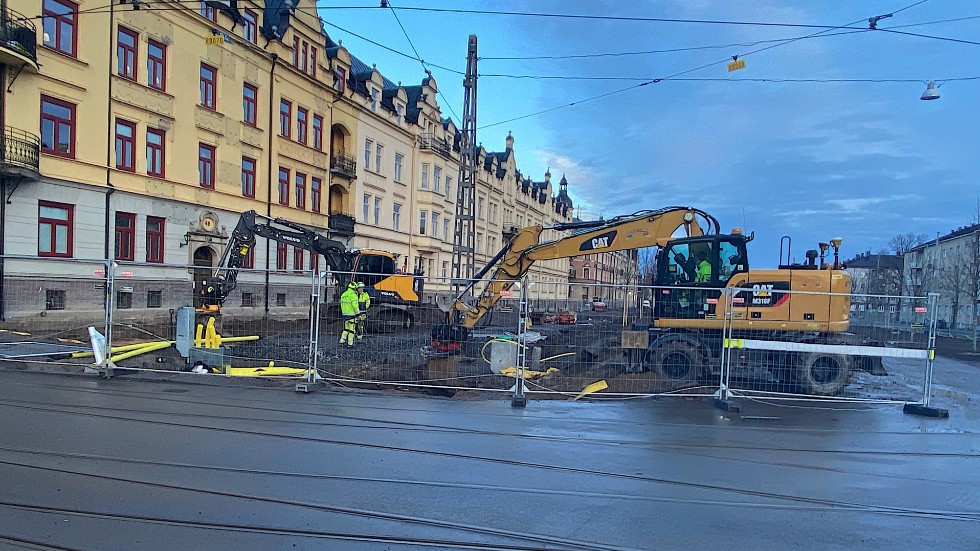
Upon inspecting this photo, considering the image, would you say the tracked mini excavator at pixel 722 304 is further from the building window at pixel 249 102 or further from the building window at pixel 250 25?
the building window at pixel 250 25

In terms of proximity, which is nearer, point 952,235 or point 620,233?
point 620,233

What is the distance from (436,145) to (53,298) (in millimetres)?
36382

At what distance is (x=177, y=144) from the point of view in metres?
24.9

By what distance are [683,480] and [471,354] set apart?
→ 30.7 ft

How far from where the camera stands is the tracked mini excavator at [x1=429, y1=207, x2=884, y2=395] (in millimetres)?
10875

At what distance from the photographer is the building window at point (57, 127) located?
19.6m

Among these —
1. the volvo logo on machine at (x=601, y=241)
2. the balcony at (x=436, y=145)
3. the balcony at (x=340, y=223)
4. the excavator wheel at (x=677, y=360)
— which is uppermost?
the balcony at (x=436, y=145)

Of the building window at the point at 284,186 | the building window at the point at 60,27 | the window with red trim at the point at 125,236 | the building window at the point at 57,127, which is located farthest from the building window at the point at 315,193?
the building window at the point at 60,27

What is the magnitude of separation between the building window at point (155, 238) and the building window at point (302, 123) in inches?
421

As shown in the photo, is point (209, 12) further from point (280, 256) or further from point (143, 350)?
point (143, 350)

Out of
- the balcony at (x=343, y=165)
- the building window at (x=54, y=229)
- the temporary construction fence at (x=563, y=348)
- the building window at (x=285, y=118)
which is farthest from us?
the balcony at (x=343, y=165)

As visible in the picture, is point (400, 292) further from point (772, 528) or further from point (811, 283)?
point (772, 528)

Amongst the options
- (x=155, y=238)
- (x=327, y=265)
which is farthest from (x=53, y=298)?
(x=155, y=238)

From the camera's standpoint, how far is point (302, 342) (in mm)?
15227
